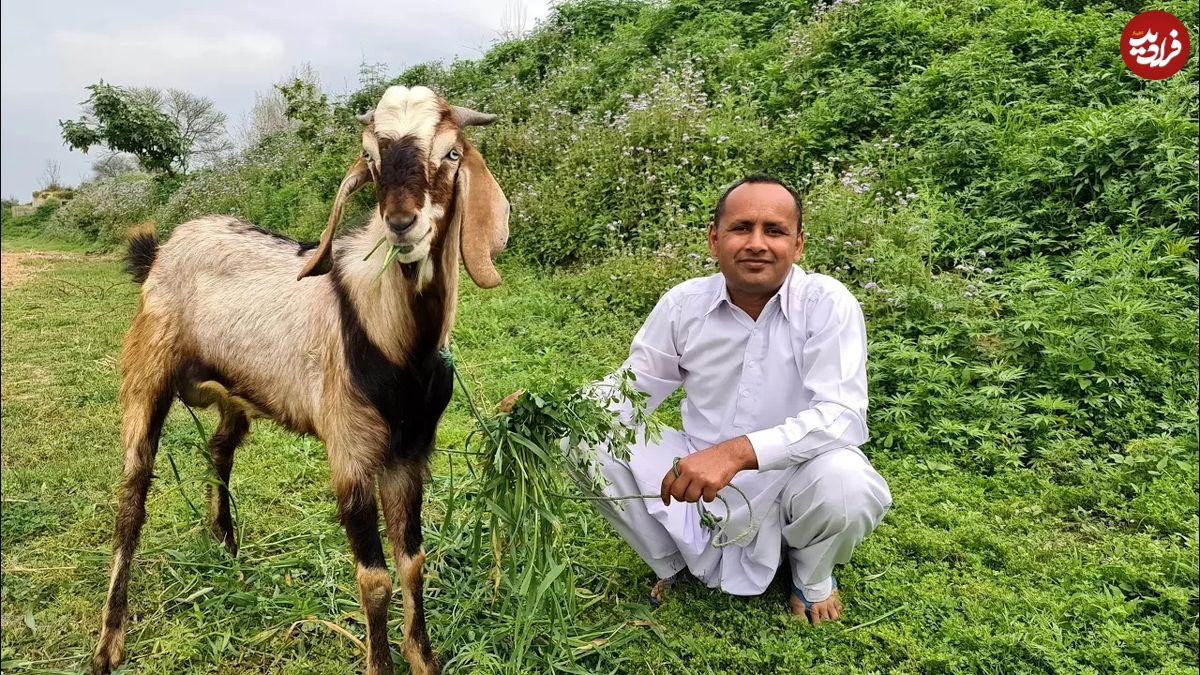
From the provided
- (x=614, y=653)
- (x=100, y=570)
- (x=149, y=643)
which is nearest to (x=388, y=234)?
(x=614, y=653)

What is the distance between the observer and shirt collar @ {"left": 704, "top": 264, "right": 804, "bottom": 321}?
2.60m

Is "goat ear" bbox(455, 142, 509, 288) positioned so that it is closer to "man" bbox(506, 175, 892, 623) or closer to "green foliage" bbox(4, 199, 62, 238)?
"man" bbox(506, 175, 892, 623)

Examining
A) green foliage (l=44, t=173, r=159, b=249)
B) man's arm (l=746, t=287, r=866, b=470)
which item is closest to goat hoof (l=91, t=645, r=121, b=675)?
green foliage (l=44, t=173, r=159, b=249)

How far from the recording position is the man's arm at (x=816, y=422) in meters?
2.22

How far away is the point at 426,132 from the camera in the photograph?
1.92 metres

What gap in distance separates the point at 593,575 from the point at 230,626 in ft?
4.48

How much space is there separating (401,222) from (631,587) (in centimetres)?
181

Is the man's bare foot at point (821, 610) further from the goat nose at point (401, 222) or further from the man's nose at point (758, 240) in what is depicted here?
the goat nose at point (401, 222)

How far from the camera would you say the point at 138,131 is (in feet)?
17.1

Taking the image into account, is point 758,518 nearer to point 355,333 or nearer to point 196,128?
point 355,333

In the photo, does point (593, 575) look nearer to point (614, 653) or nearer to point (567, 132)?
point (614, 653)

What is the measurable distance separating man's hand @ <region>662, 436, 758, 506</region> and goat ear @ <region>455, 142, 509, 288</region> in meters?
0.80

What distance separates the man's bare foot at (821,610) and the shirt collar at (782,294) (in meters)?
1.02

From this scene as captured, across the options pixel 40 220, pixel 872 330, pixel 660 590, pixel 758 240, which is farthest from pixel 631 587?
pixel 40 220
